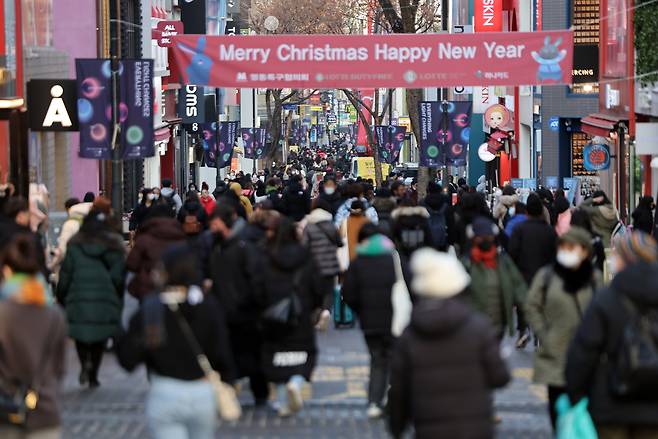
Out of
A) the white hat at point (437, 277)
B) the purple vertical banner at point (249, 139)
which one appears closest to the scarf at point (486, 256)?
the white hat at point (437, 277)

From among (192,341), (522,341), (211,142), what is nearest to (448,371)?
(192,341)

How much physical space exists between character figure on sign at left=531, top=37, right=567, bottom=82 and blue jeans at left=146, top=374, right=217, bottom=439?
53.5 ft

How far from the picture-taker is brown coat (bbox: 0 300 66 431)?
8.42 m

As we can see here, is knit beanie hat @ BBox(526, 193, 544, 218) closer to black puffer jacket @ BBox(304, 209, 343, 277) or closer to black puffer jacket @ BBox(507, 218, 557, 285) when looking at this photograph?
black puffer jacket @ BBox(507, 218, 557, 285)

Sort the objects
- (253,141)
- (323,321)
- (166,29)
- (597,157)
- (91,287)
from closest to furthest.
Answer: (91,287)
(323,321)
(597,157)
(166,29)
(253,141)

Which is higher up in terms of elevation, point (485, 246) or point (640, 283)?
point (640, 283)

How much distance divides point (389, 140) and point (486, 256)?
141ft

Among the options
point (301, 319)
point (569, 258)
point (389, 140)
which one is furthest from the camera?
point (389, 140)

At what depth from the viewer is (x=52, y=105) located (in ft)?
80.7

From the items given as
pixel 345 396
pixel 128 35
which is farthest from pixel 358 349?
pixel 128 35

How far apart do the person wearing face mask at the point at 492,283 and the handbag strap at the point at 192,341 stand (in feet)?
16.0

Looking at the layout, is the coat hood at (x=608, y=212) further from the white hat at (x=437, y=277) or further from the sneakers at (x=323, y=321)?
the white hat at (x=437, y=277)

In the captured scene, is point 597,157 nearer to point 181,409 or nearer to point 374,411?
Answer: point 374,411

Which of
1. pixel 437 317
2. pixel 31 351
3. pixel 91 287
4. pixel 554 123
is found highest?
pixel 554 123
